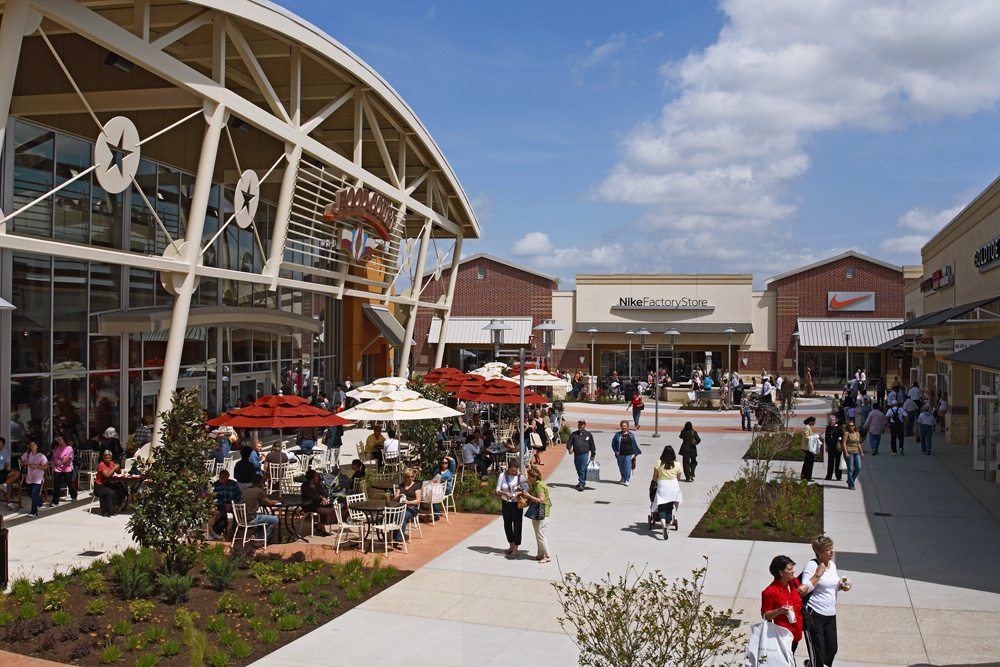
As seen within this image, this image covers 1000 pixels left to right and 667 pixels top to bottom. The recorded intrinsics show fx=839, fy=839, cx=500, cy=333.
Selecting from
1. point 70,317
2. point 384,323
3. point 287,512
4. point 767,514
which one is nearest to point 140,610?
point 287,512

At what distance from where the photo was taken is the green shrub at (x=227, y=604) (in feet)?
30.7

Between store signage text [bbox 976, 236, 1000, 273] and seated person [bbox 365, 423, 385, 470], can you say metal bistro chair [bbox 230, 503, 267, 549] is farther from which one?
store signage text [bbox 976, 236, 1000, 273]

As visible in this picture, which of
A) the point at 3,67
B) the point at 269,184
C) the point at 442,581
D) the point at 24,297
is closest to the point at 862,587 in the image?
the point at 442,581

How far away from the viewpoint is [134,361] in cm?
2014

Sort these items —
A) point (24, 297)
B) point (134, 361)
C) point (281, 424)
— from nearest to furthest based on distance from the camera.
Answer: point (281, 424), point (24, 297), point (134, 361)

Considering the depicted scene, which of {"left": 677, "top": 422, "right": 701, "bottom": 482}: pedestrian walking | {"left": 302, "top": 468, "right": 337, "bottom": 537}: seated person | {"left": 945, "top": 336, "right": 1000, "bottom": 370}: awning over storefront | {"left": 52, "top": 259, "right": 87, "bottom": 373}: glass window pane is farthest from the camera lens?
{"left": 677, "top": 422, "right": 701, "bottom": 482}: pedestrian walking

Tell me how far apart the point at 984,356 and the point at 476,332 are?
3943 centimetres

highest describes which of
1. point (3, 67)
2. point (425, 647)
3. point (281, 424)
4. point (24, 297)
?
point (3, 67)

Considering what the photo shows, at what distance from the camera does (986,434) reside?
19125mm

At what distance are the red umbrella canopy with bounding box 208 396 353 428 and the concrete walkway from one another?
143 inches

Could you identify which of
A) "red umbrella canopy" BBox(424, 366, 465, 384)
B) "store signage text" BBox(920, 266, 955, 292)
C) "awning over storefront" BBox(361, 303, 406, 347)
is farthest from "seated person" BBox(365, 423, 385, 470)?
"store signage text" BBox(920, 266, 955, 292)

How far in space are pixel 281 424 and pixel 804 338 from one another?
41259mm

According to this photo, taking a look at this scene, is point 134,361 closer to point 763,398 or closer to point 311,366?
point 311,366

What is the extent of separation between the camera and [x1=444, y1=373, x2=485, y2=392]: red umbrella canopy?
882 inches
